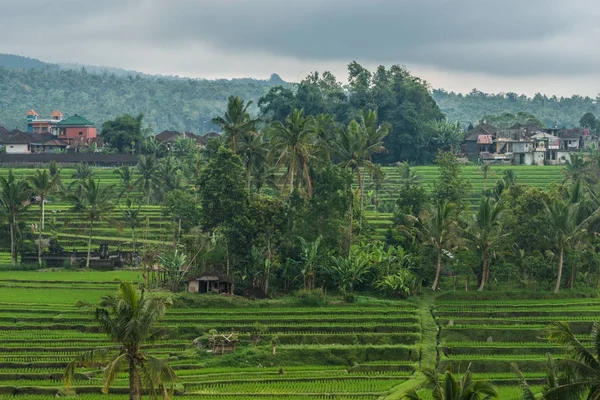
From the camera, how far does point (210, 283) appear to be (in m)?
48.9

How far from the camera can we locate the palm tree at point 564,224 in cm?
4778

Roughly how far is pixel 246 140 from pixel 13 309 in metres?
18.1

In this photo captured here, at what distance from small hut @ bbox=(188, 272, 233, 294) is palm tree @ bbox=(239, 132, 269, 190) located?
10145 millimetres

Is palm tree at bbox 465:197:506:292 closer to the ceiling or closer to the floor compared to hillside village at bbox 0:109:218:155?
→ closer to the floor

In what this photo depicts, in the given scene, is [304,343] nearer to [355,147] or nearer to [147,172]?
[355,147]

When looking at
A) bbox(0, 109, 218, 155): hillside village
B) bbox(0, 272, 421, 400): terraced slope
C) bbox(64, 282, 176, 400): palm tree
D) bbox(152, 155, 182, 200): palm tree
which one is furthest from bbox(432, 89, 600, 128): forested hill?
bbox(64, 282, 176, 400): palm tree

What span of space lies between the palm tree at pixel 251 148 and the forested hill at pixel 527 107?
124m

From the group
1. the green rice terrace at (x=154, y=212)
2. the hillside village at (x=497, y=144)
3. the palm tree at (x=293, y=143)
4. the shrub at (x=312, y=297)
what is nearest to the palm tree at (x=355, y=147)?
the palm tree at (x=293, y=143)

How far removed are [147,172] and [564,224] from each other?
3536 cm

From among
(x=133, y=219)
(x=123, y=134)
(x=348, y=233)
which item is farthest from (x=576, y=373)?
(x=123, y=134)

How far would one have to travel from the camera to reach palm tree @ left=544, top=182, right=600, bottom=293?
47.8m

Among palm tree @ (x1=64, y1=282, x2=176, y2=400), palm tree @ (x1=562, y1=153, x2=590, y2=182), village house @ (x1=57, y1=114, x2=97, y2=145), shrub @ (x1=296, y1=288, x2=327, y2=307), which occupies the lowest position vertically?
shrub @ (x1=296, y1=288, x2=327, y2=307)

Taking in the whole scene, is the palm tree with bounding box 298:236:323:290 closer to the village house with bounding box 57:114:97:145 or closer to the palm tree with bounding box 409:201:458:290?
the palm tree with bounding box 409:201:458:290

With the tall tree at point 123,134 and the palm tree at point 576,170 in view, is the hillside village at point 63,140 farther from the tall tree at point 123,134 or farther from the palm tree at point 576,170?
the palm tree at point 576,170
